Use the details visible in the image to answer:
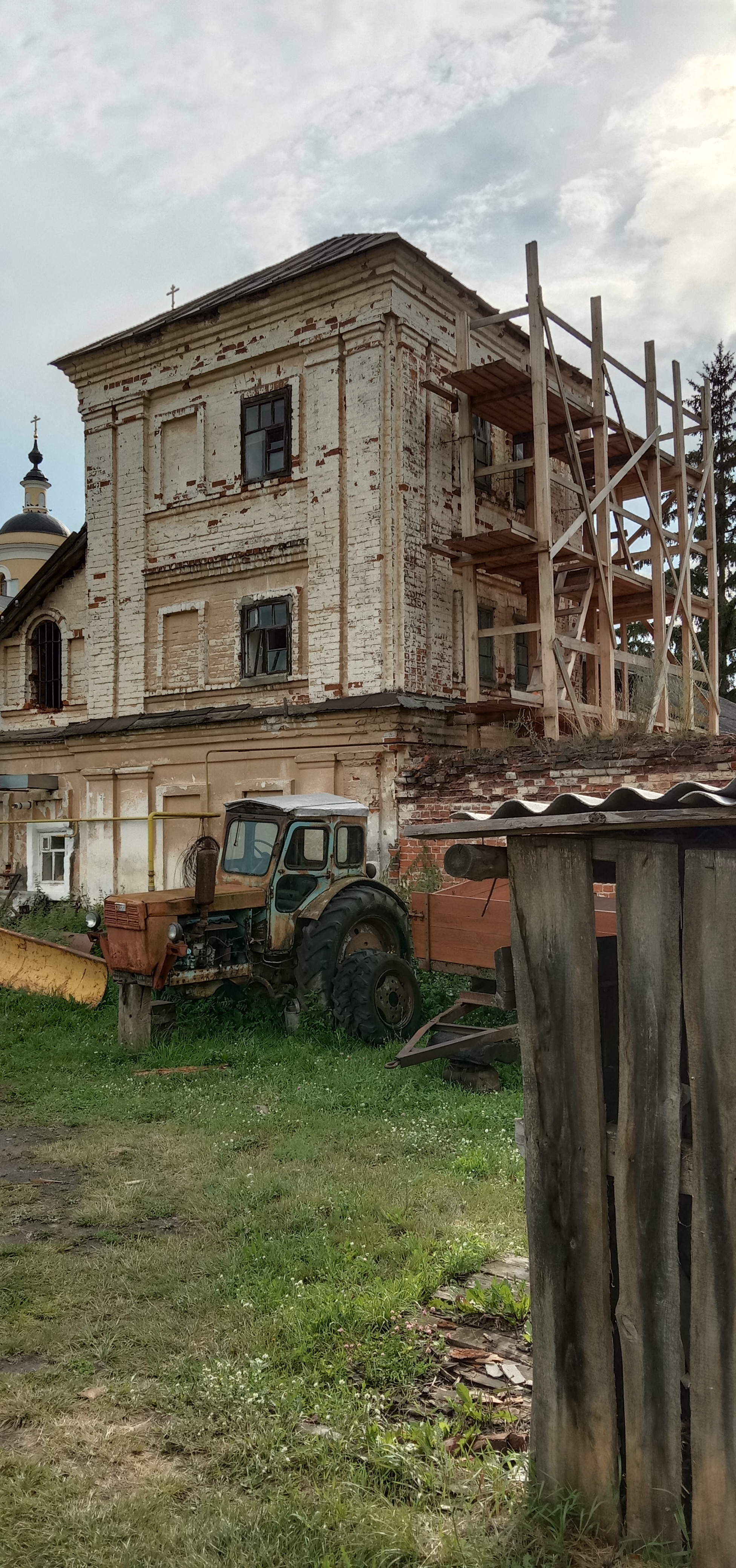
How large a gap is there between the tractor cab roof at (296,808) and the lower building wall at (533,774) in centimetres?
56

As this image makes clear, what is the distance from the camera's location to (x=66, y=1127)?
6.51 metres

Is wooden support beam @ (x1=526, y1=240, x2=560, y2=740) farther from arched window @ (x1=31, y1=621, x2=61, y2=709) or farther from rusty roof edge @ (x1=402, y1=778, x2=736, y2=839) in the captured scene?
rusty roof edge @ (x1=402, y1=778, x2=736, y2=839)

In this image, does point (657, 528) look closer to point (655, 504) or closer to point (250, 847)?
point (655, 504)

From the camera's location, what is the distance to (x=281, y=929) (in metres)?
8.59

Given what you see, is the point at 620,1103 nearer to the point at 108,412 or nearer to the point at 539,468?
the point at 539,468

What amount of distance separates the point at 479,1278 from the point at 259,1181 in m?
1.42

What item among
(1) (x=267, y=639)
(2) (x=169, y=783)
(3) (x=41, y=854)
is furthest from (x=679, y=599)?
(3) (x=41, y=854)

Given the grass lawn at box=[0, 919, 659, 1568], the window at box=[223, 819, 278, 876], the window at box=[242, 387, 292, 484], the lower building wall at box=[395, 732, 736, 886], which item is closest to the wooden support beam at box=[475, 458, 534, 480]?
the window at box=[242, 387, 292, 484]

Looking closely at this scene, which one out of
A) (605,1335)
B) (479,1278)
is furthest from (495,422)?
(605,1335)

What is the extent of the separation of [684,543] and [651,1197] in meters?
13.8

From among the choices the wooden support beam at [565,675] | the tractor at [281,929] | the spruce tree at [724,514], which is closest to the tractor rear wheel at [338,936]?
the tractor at [281,929]

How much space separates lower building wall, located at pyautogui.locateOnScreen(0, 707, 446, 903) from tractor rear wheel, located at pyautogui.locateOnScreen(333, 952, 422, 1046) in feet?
11.9

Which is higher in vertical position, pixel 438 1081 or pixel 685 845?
pixel 685 845

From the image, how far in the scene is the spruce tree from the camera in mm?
25250
